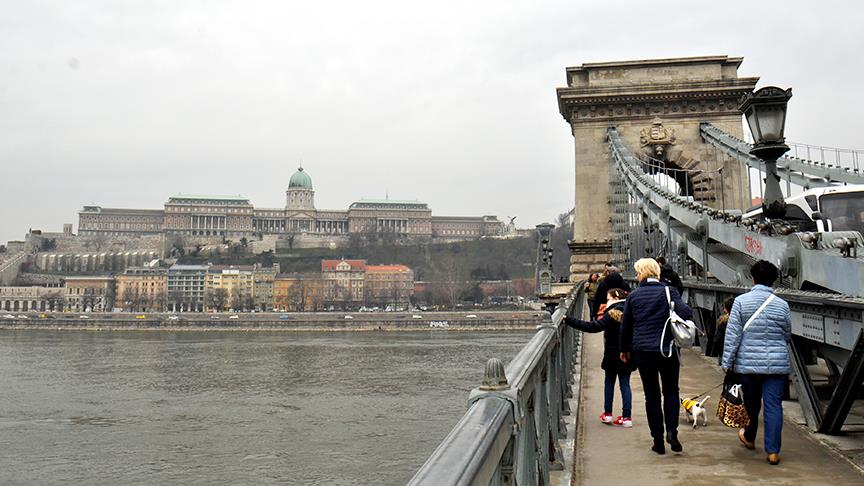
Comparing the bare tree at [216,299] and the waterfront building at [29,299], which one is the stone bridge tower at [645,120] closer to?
the bare tree at [216,299]

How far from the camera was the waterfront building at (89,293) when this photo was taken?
272 ft

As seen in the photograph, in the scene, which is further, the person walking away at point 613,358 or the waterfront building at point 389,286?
the waterfront building at point 389,286

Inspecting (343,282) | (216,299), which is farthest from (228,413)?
(343,282)

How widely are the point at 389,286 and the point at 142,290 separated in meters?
29.9

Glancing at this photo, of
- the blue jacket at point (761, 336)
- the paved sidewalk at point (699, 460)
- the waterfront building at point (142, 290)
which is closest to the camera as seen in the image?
the paved sidewalk at point (699, 460)

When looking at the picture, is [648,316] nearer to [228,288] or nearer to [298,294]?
[298,294]

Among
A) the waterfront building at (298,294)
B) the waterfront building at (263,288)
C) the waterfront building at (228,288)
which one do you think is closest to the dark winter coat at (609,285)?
the waterfront building at (298,294)

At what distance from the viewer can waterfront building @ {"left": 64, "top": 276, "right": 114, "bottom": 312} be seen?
272 ft

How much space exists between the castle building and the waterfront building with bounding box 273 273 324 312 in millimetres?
34420

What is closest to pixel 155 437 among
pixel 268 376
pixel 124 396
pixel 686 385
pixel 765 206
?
pixel 124 396

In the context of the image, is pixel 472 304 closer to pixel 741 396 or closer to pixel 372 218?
pixel 372 218

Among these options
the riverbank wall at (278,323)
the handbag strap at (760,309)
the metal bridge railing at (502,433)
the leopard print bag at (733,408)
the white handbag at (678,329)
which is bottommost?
the riverbank wall at (278,323)

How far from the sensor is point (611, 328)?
436 cm

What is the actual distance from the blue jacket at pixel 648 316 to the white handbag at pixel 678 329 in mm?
19
